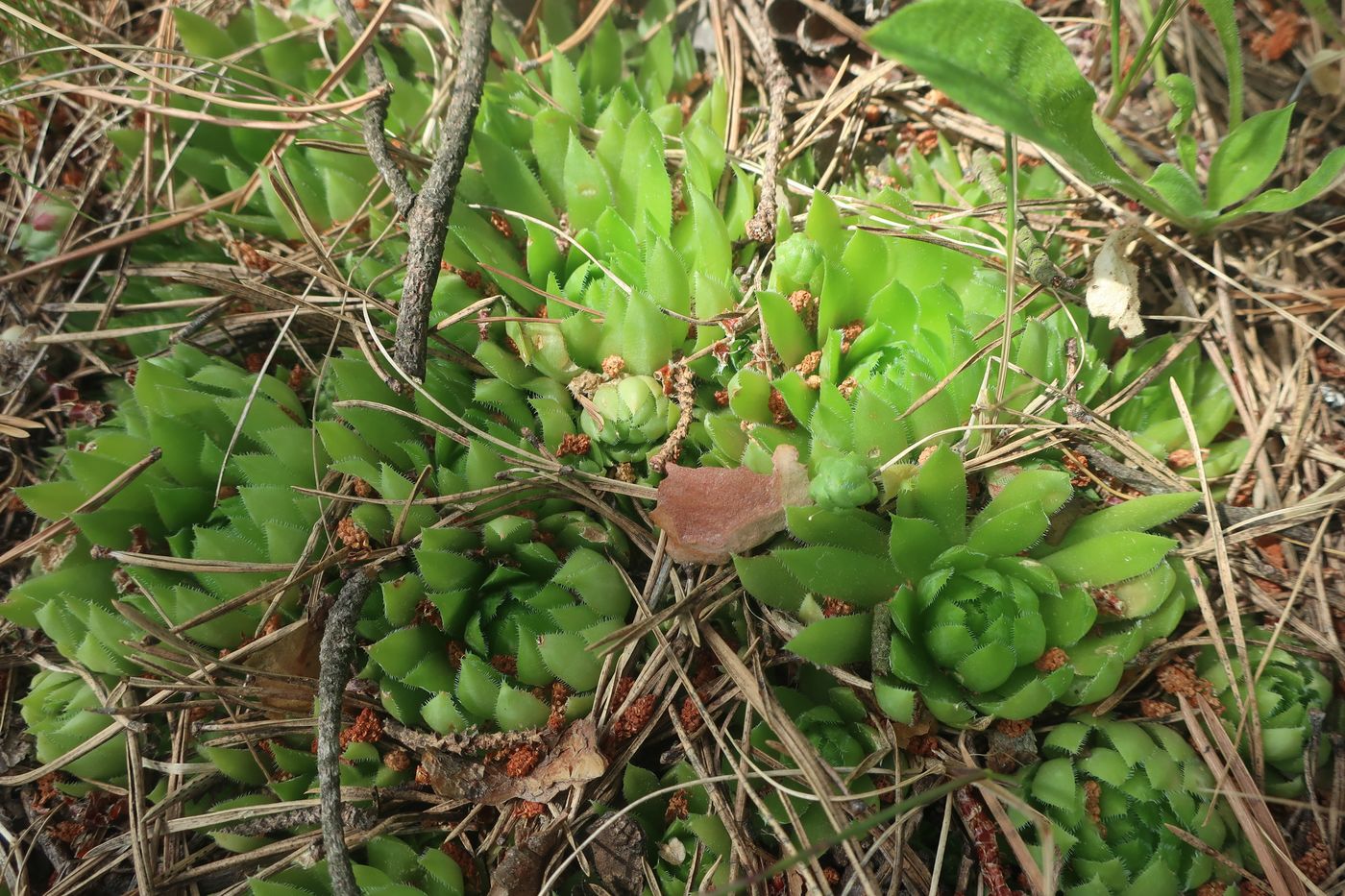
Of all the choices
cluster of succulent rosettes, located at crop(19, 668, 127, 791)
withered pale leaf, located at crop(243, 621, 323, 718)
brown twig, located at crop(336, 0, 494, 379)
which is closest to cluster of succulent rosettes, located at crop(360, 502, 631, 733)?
withered pale leaf, located at crop(243, 621, 323, 718)

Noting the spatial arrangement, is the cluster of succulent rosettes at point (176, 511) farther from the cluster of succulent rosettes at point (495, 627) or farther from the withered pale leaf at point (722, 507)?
the withered pale leaf at point (722, 507)

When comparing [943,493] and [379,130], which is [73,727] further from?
[943,493]

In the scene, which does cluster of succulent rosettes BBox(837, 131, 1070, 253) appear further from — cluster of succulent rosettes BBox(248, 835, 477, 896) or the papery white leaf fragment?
cluster of succulent rosettes BBox(248, 835, 477, 896)

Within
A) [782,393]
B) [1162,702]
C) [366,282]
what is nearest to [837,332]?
[782,393]

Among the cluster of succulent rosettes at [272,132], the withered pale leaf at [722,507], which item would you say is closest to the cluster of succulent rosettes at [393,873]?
the withered pale leaf at [722,507]

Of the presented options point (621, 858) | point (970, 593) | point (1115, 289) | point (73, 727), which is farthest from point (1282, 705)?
point (73, 727)

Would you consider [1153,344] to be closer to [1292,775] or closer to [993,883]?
[1292,775]
